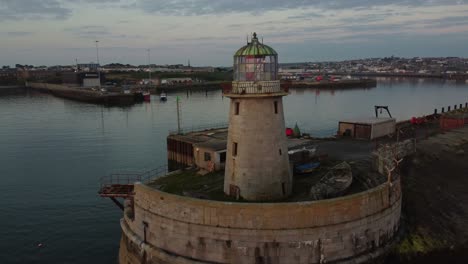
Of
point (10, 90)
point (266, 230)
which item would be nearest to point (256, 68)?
point (266, 230)

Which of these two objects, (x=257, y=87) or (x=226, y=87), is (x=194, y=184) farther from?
(x=257, y=87)

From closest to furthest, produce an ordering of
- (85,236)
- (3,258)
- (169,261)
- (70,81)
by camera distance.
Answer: (169,261)
(3,258)
(85,236)
(70,81)

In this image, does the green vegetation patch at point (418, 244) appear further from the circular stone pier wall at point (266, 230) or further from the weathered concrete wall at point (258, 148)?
the weathered concrete wall at point (258, 148)

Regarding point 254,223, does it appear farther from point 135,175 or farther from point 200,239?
point 135,175

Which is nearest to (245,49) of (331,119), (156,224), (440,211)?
(156,224)

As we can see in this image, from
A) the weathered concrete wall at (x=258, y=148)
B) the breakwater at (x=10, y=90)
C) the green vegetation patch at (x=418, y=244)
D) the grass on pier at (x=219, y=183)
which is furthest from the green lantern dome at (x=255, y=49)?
the breakwater at (x=10, y=90)

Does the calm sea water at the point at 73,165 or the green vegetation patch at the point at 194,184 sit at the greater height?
the green vegetation patch at the point at 194,184
